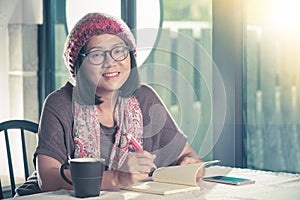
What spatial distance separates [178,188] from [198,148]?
1.40 metres

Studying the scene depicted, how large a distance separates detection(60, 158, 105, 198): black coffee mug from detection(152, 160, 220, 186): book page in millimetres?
A: 243

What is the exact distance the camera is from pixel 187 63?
3.27 meters

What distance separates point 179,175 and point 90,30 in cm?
64

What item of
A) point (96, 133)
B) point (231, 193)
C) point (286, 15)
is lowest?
point (231, 193)

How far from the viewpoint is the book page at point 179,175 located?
1.72 metres

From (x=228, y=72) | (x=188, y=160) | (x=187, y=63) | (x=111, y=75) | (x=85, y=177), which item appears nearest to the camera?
(x=85, y=177)

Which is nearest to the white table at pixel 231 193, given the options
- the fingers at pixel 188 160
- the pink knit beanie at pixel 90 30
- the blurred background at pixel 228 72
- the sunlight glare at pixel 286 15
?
the fingers at pixel 188 160

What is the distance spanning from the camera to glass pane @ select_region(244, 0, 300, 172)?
9.78 ft

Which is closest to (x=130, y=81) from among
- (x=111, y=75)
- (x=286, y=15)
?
(x=111, y=75)

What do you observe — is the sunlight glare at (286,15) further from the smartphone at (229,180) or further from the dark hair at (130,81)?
the smartphone at (229,180)

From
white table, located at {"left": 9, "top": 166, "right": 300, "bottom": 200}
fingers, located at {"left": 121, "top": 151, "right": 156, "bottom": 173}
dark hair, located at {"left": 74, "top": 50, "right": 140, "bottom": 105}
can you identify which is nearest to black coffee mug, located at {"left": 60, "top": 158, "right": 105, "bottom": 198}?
white table, located at {"left": 9, "top": 166, "right": 300, "bottom": 200}

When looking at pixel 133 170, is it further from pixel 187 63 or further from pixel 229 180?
pixel 187 63

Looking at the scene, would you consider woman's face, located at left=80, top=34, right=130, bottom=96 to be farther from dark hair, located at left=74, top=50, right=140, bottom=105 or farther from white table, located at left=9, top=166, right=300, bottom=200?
white table, located at left=9, top=166, right=300, bottom=200

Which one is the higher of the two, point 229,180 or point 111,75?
point 111,75
